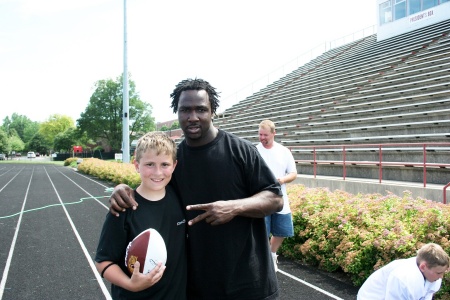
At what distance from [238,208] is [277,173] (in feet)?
11.3

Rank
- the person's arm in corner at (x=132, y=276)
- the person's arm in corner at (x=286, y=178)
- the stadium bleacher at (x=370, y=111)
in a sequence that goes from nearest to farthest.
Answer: the person's arm in corner at (x=132, y=276) < the person's arm in corner at (x=286, y=178) < the stadium bleacher at (x=370, y=111)

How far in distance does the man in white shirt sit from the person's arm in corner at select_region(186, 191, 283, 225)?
9.74 feet

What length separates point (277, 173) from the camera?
5.38 meters

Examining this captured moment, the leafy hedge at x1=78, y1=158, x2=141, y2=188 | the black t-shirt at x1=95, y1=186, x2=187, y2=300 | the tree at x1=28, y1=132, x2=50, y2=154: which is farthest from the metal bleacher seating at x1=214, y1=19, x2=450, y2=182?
the tree at x1=28, y1=132, x2=50, y2=154

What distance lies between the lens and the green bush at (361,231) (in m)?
4.67

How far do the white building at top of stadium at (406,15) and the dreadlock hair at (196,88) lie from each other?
2533cm

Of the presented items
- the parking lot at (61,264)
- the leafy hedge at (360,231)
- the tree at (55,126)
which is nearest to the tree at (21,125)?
the tree at (55,126)

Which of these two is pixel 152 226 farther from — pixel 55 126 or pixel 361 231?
pixel 55 126

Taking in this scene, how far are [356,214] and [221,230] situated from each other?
162 inches

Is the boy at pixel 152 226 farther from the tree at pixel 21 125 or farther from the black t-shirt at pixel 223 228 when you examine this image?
the tree at pixel 21 125

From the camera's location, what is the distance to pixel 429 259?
3.00 meters

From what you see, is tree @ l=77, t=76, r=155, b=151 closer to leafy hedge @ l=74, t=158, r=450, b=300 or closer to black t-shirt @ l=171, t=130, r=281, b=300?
leafy hedge @ l=74, t=158, r=450, b=300

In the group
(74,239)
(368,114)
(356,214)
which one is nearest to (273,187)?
(356,214)

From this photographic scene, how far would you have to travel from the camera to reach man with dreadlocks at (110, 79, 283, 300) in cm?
210
